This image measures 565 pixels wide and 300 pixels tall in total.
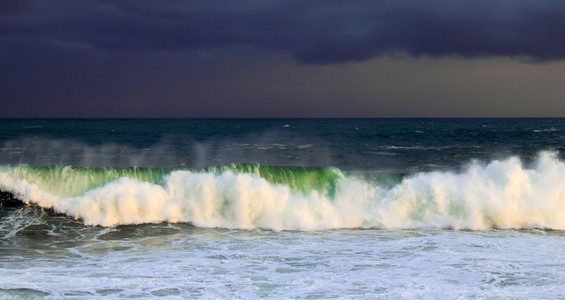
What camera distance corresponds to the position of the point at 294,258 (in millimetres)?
9367

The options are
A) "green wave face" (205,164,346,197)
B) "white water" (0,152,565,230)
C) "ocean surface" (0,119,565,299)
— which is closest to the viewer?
"ocean surface" (0,119,565,299)

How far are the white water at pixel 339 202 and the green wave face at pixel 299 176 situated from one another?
1.55 ft

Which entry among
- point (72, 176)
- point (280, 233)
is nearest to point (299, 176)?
point (280, 233)

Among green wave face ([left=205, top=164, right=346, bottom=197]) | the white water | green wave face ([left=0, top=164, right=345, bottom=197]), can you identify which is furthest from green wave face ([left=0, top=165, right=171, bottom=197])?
green wave face ([left=205, top=164, right=346, bottom=197])

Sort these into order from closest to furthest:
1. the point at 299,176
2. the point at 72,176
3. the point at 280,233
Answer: the point at 280,233
the point at 72,176
the point at 299,176

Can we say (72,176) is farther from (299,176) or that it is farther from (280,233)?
(280,233)

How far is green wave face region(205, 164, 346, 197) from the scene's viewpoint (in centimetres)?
1477

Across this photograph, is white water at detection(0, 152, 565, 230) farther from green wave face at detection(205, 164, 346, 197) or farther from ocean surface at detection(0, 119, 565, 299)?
green wave face at detection(205, 164, 346, 197)

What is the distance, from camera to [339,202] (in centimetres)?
1380

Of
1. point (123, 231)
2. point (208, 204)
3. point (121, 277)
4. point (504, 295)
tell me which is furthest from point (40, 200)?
point (504, 295)

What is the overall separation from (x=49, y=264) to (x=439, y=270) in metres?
6.49

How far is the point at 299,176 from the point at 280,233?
12.1ft

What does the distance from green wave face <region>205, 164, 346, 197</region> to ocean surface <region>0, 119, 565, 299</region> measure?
0.15 feet

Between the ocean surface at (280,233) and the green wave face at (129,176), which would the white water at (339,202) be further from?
the green wave face at (129,176)
